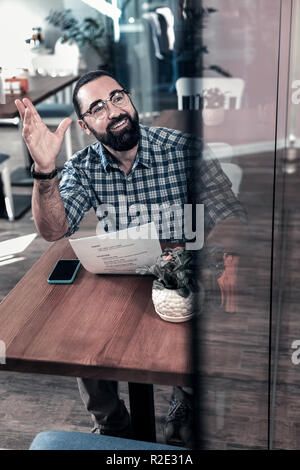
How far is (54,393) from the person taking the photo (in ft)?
4.70

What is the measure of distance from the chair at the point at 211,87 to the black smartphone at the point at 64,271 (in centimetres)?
64

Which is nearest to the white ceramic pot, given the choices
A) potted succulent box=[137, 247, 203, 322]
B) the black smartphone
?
potted succulent box=[137, 247, 203, 322]

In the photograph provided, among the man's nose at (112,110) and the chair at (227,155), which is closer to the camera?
the chair at (227,155)

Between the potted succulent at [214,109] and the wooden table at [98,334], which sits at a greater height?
the potted succulent at [214,109]

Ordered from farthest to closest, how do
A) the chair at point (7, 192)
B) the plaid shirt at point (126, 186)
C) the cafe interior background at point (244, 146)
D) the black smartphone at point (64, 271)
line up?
the chair at point (7, 192) < the plaid shirt at point (126, 186) < the black smartphone at point (64, 271) < the cafe interior background at point (244, 146)

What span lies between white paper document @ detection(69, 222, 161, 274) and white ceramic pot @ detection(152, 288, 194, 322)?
0.33 ft

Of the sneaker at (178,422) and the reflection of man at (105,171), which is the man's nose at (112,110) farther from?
the sneaker at (178,422)

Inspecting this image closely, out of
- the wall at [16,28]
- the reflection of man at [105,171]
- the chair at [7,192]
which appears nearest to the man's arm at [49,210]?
the reflection of man at [105,171]

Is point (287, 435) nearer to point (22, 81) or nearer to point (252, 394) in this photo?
point (252, 394)

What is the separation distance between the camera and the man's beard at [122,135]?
931 millimetres

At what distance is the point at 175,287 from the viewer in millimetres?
830

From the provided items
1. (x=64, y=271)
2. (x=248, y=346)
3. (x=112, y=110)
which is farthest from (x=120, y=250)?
(x=248, y=346)

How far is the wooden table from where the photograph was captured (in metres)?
0.77
